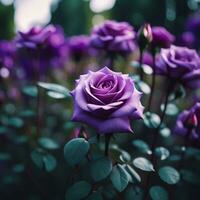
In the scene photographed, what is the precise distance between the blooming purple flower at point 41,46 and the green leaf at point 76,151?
0.45 meters

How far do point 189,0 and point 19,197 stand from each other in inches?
75.6

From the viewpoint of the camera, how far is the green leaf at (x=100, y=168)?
749mm

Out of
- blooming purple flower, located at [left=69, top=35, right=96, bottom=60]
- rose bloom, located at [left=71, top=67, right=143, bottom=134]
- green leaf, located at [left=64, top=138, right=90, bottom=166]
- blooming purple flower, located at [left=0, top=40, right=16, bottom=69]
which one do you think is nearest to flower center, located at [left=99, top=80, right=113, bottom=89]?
rose bloom, located at [left=71, top=67, right=143, bottom=134]

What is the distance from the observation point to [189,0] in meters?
2.75

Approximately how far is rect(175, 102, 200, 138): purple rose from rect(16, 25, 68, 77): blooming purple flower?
47 cm

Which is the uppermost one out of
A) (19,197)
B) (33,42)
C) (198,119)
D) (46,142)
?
(33,42)

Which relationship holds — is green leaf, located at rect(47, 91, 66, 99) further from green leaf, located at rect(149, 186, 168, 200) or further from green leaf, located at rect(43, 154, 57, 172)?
green leaf, located at rect(149, 186, 168, 200)

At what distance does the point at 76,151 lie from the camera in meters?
0.76

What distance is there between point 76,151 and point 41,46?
502 millimetres

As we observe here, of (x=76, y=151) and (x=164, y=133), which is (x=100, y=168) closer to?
(x=76, y=151)

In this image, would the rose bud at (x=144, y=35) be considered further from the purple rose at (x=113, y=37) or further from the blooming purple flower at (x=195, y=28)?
the blooming purple flower at (x=195, y=28)

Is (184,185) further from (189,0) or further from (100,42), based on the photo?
(189,0)

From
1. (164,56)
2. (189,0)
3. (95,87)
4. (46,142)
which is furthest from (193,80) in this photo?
(189,0)

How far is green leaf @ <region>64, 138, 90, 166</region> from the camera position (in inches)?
29.5
